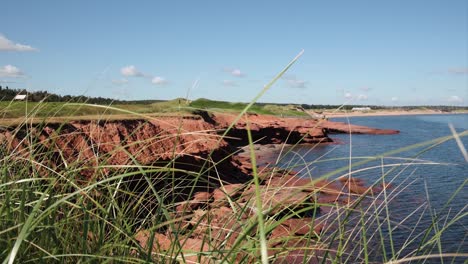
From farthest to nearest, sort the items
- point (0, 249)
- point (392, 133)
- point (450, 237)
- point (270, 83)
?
1. point (392, 133)
2. point (450, 237)
3. point (0, 249)
4. point (270, 83)

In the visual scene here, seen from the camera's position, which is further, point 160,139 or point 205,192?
point 205,192

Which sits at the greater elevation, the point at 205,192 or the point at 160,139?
the point at 160,139

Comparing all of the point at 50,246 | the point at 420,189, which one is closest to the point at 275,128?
the point at 420,189

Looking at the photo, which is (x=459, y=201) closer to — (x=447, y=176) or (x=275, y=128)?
(x=447, y=176)

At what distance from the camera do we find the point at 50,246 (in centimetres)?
196

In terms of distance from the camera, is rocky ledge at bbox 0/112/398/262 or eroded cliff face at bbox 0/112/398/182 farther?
eroded cliff face at bbox 0/112/398/182

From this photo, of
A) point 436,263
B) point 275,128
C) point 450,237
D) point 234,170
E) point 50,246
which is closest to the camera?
point 50,246

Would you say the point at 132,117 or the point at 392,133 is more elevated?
the point at 132,117

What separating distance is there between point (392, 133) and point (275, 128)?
85.7 ft

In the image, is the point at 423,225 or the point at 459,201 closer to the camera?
the point at 423,225

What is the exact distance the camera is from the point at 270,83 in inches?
45.3

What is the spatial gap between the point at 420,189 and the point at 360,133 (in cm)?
4740

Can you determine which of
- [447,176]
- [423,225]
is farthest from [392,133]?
[423,225]

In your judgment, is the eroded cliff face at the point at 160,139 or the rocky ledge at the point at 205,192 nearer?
the rocky ledge at the point at 205,192
